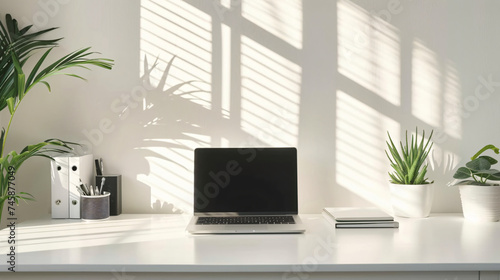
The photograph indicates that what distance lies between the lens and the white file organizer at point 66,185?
6.35 feet

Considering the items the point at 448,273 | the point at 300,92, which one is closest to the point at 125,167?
the point at 300,92

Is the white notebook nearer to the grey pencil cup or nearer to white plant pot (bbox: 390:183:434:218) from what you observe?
white plant pot (bbox: 390:183:434:218)

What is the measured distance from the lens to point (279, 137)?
210cm

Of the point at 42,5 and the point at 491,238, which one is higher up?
the point at 42,5

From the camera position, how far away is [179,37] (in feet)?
6.85

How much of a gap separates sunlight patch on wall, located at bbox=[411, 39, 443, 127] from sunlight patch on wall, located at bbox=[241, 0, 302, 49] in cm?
49

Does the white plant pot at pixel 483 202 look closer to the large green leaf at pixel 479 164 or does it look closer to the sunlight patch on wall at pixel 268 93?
the large green leaf at pixel 479 164

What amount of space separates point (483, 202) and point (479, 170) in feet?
0.39

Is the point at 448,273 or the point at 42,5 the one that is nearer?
the point at 448,273

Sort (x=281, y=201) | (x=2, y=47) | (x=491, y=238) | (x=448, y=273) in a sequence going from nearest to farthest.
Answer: (x=448, y=273) → (x=491, y=238) → (x=281, y=201) → (x=2, y=47)

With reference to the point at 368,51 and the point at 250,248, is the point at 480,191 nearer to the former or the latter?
the point at 368,51

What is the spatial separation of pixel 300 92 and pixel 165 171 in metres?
0.65

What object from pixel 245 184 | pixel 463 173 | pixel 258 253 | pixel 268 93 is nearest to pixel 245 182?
pixel 245 184

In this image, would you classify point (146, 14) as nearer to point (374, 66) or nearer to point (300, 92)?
point (300, 92)
